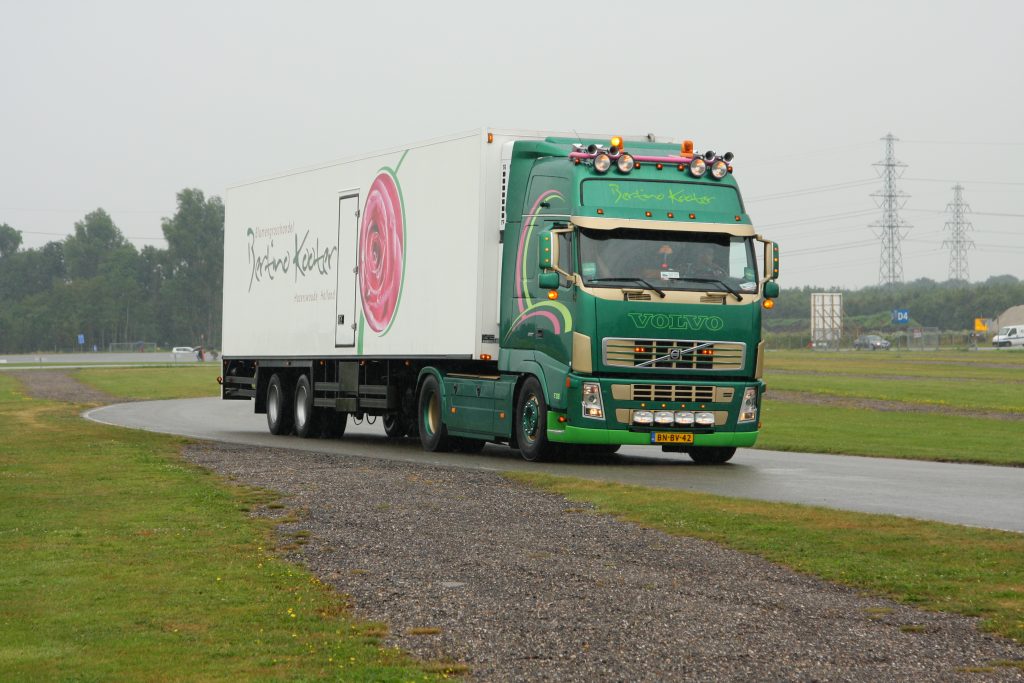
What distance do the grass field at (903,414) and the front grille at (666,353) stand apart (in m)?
4.47

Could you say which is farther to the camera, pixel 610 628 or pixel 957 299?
pixel 957 299

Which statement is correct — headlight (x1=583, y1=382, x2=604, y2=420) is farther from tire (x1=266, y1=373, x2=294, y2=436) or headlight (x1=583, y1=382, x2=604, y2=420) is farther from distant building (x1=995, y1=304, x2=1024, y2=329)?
distant building (x1=995, y1=304, x2=1024, y2=329)

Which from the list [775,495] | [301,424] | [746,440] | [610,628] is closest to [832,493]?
[775,495]

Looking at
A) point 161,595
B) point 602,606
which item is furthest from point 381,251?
point 602,606

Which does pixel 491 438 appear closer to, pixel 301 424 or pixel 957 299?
pixel 301 424

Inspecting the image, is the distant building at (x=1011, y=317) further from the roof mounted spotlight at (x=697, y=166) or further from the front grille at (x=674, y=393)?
the front grille at (x=674, y=393)

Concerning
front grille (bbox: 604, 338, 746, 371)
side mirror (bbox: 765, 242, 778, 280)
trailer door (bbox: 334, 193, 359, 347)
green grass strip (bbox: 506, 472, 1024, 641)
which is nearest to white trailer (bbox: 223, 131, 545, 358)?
trailer door (bbox: 334, 193, 359, 347)

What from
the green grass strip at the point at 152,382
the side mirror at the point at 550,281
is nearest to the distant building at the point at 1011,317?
the green grass strip at the point at 152,382

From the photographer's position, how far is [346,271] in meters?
24.7

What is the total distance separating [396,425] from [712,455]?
6453mm

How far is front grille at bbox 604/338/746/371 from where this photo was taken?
18.6m

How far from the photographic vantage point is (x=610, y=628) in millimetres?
7867

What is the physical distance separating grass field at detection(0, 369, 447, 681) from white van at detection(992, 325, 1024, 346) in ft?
331

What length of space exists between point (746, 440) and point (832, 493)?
4.28 m
